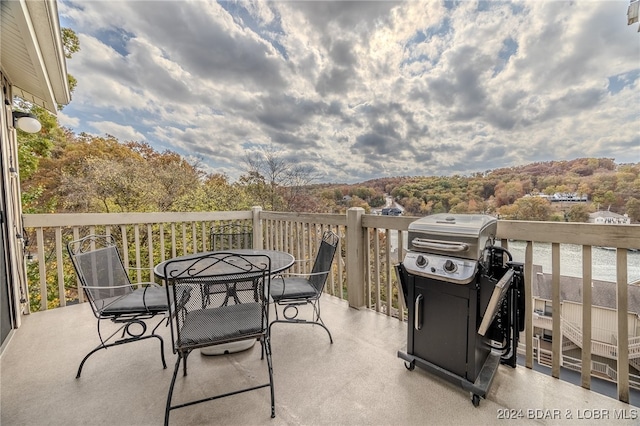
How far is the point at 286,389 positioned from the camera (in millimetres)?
1660

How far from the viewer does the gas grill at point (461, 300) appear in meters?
1.49

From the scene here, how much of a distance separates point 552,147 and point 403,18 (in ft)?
12.0

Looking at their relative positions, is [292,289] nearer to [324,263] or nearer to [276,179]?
[324,263]

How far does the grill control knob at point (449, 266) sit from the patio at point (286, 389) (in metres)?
0.80

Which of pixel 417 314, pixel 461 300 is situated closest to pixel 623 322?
pixel 461 300

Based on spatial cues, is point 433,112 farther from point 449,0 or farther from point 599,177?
point 599,177

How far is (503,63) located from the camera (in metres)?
5.22

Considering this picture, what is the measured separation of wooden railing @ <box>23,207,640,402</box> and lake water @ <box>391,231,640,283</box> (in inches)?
1.0

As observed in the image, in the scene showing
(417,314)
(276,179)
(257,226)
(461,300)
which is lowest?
(417,314)

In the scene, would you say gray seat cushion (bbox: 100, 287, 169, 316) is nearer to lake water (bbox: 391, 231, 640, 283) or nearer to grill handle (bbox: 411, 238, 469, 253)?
grill handle (bbox: 411, 238, 469, 253)

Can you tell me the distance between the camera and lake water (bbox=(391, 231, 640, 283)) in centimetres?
144

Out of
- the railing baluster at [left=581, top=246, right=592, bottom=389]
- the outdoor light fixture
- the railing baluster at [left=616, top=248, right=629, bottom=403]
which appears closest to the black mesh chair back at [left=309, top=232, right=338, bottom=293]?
the railing baluster at [left=581, top=246, right=592, bottom=389]

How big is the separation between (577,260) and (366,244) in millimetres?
1644

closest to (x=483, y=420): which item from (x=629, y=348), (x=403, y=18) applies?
(x=629, y=348)
